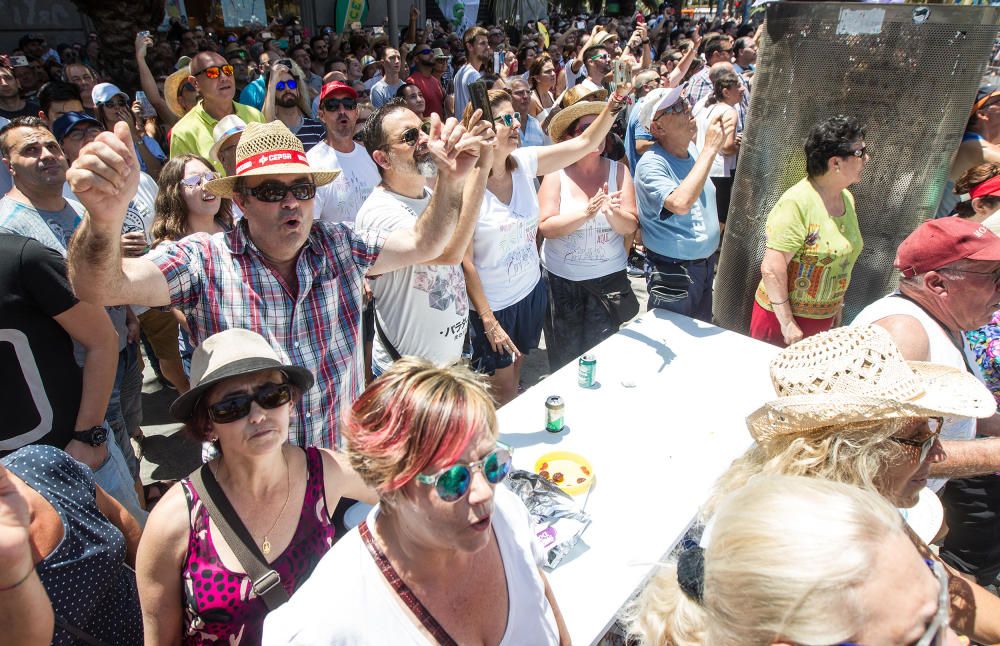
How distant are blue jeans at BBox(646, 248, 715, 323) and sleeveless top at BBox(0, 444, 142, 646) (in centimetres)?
297

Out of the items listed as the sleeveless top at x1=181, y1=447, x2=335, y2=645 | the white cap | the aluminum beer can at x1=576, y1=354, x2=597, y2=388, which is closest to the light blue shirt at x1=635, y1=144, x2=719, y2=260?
the white cap

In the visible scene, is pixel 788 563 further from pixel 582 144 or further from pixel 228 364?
pixel 582 144

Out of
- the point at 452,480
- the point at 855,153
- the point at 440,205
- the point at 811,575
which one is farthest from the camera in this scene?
the point at 855,153

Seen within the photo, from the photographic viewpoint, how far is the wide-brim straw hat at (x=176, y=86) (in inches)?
195

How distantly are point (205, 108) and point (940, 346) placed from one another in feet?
15.8

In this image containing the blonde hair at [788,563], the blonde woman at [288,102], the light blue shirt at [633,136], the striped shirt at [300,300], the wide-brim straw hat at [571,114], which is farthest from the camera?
the blonde woman at [288,102]

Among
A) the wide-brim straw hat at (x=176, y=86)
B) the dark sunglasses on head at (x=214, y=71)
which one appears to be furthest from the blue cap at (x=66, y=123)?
the wide-brim straw hat at (x=176, y=86)

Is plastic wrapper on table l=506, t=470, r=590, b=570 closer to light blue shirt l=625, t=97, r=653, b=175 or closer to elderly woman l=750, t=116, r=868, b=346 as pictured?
elderly woman l=750, t=116, r=868, b=346

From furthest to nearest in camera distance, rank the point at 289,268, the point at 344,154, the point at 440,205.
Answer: the point at 344,154 < the point at 440,205 < the point at 289,268

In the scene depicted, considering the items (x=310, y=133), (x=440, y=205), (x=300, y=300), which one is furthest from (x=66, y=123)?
(x=440, y=205)

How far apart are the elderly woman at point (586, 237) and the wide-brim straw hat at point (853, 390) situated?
5.81 ft

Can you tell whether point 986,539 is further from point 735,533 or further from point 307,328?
point 307,328

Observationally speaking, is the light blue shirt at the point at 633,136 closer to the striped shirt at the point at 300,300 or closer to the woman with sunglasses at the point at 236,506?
the striped shirt at the point at 300,300

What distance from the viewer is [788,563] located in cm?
106
